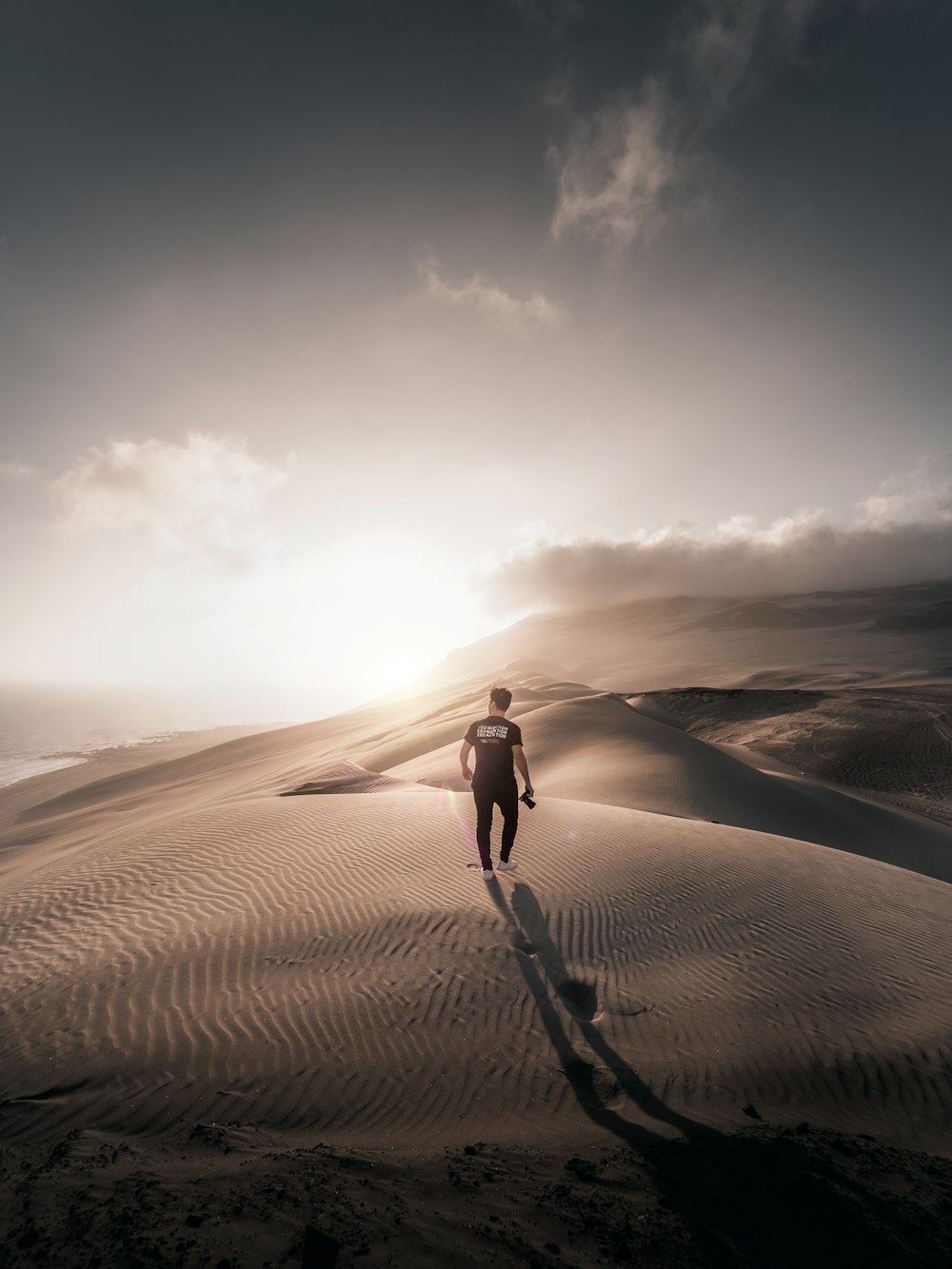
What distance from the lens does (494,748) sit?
655 cm

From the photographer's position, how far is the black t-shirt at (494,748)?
6500 millimetres

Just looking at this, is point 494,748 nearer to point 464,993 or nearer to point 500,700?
point 500,700

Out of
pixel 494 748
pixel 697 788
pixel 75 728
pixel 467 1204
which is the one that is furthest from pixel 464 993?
pixel 75 728

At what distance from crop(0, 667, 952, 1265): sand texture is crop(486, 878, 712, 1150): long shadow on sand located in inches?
0.8

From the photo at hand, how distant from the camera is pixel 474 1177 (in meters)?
2.73

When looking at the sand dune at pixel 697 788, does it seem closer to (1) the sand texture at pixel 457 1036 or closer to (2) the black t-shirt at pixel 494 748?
(1) the sand texture at pixel 457 1036

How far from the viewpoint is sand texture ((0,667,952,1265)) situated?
8.20ft

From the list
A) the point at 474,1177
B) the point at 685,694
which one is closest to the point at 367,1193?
the point at 474,1177

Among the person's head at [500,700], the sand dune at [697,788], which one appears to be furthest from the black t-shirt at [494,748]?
the sand dune at [697,788]

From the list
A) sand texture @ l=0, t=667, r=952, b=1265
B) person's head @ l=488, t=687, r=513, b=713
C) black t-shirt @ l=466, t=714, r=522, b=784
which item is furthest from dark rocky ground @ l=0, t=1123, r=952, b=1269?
person's head @ l=488, t=687, r=513, b=713

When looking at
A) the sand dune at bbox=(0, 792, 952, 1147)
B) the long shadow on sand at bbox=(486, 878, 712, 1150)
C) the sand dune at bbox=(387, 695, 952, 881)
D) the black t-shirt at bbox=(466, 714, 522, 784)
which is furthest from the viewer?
the sand dune at bbox=(387, 695, 952, 881)

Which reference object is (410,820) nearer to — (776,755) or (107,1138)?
(107,1138)

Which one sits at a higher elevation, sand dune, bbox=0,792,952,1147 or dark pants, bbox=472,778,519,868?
dark pants, bbox=472,778,519,868

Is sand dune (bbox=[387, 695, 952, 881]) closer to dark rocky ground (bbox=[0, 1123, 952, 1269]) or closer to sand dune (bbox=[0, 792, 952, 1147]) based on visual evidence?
sand dune (bbox=[0, 792, 952, 1147])
